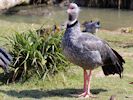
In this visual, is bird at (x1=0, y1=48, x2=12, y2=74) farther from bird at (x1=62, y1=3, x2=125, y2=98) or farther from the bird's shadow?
bird at (x1=62, y1=3, x2=125, y2=98)

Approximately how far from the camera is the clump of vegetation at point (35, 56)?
9.44m

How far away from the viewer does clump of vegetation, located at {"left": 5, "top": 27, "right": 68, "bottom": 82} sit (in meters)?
9.44

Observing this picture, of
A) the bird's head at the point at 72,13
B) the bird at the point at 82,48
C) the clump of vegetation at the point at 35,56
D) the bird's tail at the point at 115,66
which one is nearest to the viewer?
the bird at the point at 82,48

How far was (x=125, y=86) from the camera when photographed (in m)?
9.33

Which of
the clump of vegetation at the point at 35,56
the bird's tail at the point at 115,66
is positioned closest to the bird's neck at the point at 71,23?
the bird's tail at the point at 115,66

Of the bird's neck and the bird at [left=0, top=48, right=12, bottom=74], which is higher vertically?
the bird's neck

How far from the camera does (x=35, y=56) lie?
9.48m

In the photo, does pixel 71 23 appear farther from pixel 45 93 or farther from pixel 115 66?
pixel 45 93

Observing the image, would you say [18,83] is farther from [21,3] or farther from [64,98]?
[21,3]

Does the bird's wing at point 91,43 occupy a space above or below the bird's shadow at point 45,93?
above

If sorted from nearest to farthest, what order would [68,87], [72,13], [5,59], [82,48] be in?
[82,48], [72,13], [5,59], [68,87]

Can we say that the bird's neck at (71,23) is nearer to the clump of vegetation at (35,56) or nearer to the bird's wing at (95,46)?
the bird's wing at (95,46)

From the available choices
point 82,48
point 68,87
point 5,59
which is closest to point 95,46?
point 82,48

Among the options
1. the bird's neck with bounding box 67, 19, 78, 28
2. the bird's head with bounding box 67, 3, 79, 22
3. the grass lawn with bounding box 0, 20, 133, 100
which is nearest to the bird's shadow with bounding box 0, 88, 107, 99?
the grass lawn with bounding box 0, 20, 133, 100
